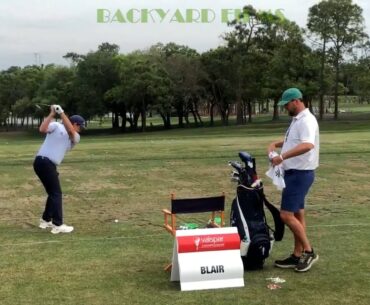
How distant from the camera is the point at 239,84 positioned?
6341 cm

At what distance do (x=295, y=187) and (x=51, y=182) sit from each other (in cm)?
374

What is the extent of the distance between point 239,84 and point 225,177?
49582mm

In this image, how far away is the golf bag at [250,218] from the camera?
6125 millimetres


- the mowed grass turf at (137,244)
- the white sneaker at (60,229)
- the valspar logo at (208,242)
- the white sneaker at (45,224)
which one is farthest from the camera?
the white sneaker at (45,224)

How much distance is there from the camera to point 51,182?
8367 mm

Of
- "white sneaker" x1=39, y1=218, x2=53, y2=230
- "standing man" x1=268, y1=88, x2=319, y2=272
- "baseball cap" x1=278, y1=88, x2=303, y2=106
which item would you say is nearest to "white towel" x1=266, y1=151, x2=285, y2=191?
"standing man" x1=268, y1=88, x2=319, y2=272

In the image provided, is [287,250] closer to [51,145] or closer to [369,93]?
[51,145]

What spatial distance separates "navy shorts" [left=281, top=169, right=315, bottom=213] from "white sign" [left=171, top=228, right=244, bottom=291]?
0.73 metres

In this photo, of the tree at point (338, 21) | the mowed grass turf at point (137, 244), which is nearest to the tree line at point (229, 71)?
the tree at point (338, 21)

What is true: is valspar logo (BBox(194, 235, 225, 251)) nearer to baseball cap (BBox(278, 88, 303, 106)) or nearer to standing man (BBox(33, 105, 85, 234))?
baseball cap (BBox(278, 88, 303, 106))

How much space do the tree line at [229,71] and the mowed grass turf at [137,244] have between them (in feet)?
141

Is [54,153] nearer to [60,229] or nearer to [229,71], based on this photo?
[60,229]

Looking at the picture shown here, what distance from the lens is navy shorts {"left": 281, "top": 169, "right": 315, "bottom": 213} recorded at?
20.2 feet

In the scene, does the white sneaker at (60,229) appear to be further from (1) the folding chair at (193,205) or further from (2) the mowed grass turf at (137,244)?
(1) the folding chair at (193,205)
